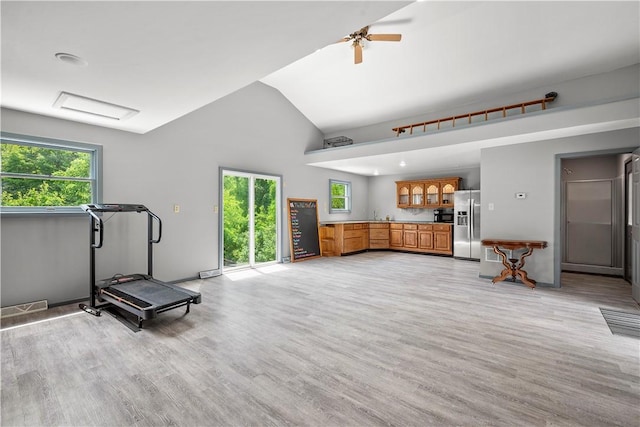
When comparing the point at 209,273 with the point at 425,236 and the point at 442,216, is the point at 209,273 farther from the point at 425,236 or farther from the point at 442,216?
the point at 442,216

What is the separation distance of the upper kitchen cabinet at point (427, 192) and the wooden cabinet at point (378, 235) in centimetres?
89

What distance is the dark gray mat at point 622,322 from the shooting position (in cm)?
303

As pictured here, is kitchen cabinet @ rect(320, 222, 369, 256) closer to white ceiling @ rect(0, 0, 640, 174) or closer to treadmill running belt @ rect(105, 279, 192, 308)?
white ceiling @ rect(0, 0, 640, 174)

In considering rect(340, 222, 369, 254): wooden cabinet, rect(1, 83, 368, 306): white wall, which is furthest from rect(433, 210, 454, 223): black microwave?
rect(1, 83, 368, 306): white wall

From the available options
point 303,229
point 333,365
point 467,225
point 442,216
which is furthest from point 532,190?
point 303,229

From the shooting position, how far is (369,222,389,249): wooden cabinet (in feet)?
29.6

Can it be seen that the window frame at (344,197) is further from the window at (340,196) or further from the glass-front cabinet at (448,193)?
the glass-front cabinet at (448,193)

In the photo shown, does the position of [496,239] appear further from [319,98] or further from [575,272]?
[319,98]

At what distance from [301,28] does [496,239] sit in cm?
502

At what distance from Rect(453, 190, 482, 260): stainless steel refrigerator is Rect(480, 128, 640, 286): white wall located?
1737mm

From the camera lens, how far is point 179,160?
200 inches

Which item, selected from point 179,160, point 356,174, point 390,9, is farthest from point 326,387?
point 356,174

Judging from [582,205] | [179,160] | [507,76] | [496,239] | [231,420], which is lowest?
[231,420]

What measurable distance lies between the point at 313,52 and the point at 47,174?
387 cm
